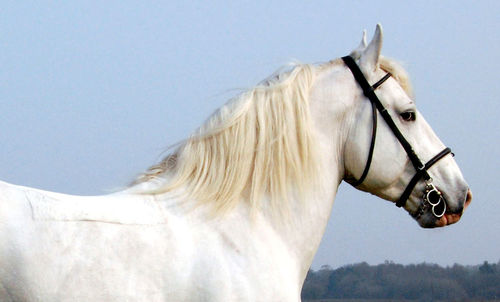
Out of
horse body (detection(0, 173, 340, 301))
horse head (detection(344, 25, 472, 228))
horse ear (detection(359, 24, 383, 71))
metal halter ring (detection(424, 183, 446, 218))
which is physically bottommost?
horse body (detection(0, 173, 340, 301))

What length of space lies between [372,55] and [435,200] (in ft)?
3.01

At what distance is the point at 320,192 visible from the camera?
405 centimetres

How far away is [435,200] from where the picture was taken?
13.7ft

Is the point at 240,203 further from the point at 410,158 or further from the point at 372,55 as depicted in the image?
the point at 372,55

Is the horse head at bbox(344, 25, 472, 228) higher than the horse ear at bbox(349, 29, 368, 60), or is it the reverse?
the horse ear at bbox(349, 29, 368, 60)

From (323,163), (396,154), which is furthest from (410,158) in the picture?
(323,163)

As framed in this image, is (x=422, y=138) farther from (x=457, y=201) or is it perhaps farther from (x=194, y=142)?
(x=194, y=142)

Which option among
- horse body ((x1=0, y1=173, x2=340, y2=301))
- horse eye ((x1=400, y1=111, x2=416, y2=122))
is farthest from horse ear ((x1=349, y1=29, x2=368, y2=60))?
horse body ((x1=0, y1=173, x2=340, y2=301))

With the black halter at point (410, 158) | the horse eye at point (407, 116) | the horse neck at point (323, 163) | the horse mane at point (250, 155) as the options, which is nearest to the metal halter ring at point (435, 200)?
the black halter at point (410, 158)

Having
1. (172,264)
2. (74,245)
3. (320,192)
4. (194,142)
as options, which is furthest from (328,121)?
(74,245)

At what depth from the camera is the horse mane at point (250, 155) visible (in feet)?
12.5

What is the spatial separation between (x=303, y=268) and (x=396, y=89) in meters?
1.21

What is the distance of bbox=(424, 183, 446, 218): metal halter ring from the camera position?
Result: 418 centimetres

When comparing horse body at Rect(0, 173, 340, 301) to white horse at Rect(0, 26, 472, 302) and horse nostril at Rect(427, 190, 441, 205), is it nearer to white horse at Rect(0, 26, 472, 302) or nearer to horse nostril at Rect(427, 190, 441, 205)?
white horse at Rect(0, 26, 472, 302)
